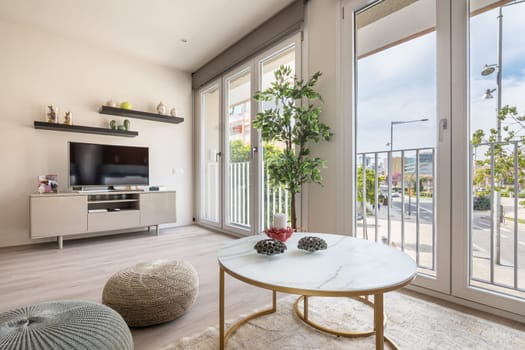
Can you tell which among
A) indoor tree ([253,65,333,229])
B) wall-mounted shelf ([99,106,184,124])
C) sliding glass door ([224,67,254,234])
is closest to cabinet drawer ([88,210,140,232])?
sliding glass door ([224,67,254,234])

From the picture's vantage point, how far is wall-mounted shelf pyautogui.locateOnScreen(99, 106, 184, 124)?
355 centimetres

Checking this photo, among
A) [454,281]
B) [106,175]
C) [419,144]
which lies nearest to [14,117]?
[106,175]

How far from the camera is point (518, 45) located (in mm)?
1627

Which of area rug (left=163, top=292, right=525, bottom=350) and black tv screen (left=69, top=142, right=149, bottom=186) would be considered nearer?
area rug (left=163, top=292, right=525, bottom=350)

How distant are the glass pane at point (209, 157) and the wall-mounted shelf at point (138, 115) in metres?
0.45

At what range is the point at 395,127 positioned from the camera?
7.63 ft

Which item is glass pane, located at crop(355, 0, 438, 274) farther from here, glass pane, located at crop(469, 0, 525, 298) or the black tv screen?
the black tv screen

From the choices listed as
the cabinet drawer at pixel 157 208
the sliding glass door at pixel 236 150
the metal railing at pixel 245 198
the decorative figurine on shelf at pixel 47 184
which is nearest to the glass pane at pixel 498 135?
the metal railing at pixel 245 198

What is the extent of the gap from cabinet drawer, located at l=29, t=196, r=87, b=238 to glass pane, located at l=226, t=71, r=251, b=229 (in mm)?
1796

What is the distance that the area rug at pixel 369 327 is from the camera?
1.24 meters

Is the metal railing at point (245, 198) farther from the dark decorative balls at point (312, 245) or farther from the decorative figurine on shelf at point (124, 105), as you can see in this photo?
the dark decorative balls at point (312, 245)

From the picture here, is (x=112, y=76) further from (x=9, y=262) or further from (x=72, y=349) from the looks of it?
(x=72, y=349)

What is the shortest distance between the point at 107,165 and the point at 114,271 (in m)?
1.76

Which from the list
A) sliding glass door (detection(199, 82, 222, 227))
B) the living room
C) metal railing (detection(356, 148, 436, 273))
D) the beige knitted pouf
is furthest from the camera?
sliding glass door (detection(199, 82, 222, 227))
